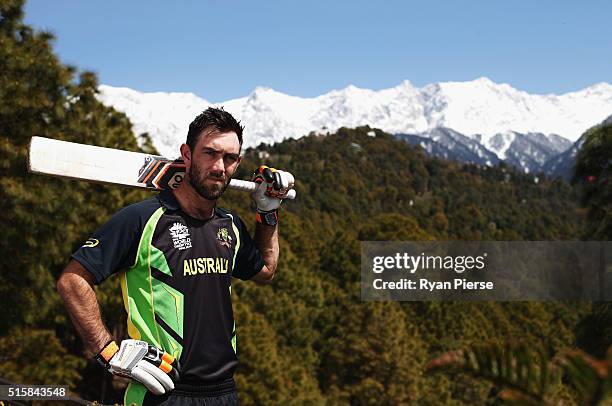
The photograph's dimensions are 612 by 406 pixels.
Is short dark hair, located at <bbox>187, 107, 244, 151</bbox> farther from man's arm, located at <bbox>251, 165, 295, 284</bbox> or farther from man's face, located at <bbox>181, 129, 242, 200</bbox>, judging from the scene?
man's arm, located at <bbox>251, 165, 295, 284</bbox>

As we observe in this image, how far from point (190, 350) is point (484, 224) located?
134182 mm

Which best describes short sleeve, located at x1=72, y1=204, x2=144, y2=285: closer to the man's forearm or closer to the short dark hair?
the short dark hair

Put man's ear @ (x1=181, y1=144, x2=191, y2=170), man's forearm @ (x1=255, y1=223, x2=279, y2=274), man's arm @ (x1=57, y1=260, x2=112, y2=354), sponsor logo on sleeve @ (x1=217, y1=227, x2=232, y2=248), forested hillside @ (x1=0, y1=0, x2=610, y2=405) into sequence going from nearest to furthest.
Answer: man's arm @ (x1=57, y1=260, x2=112, y2=354) → man's ear @ (x1=181, y1=144, x2=191, y2=170) → sponsor logo on sleeve @ (x1=217, y1=227, x2=232, y2=248) → man's forearm @ (x1=255, y1=223, x2=279, y2=274) → forested hillside @ (x1=0, y1=0, x2=610, y2=405)

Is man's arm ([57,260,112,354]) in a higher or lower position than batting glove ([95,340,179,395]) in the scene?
higher

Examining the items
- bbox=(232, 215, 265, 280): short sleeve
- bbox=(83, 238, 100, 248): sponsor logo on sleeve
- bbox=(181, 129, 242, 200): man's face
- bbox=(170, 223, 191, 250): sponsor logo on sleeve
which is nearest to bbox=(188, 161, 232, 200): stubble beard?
bbox=(181, 129, 242, 200): man's face

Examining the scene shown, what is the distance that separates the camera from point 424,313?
156 feet

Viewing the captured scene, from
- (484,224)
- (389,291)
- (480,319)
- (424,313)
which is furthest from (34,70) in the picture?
(484,224)

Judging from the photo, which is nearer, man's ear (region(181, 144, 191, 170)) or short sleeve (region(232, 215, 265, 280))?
man's ear (region(181, 144, 191, 170))

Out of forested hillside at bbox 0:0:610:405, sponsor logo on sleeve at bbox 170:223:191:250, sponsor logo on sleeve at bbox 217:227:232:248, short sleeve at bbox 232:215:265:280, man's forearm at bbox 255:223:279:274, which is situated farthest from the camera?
forested hillside at bbox 0:0:610:405

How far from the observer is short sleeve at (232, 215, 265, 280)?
4.00 meters

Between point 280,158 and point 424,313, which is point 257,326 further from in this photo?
point 280,158

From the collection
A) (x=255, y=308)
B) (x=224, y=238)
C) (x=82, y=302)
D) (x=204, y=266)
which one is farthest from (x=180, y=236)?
(x=255, y=308)

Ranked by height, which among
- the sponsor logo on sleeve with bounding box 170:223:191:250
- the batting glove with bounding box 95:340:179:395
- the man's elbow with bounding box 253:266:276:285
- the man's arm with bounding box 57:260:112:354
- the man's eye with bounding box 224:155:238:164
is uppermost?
the man's eye with bounding box 224:155:238:164

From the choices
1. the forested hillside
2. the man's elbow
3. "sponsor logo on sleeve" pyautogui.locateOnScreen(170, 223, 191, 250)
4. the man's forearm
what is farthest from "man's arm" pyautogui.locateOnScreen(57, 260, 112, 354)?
the forested hillside
